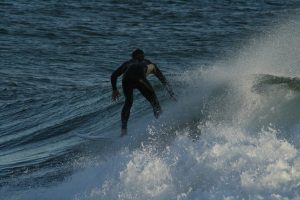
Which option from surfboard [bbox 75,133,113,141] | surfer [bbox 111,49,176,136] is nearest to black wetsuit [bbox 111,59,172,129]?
surfer [bbox 111,49,176,136]

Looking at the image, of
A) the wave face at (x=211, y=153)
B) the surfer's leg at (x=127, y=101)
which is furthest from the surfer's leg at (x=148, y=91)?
the wave face at (x=211, y=153)

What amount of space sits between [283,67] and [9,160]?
23.2 feet

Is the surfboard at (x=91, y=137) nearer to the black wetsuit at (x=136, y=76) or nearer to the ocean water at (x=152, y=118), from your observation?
the ocean water at (x=152, y=118)

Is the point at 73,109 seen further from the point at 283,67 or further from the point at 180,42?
the point at 180,42

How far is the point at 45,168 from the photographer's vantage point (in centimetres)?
1484

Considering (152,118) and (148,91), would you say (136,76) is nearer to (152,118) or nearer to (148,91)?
(148,91)

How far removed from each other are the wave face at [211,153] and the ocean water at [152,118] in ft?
0.06

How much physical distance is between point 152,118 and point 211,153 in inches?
208

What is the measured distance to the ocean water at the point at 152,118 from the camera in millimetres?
10516

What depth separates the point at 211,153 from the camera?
10789 mm

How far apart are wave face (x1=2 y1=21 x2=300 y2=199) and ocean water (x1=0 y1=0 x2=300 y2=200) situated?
2cm

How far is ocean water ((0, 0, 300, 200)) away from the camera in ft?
34.5

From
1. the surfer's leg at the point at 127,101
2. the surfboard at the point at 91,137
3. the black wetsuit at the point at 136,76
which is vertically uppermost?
the black wetsuit at the point at 136,76

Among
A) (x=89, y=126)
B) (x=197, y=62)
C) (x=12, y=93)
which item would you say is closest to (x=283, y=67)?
(x=89, y=126)
